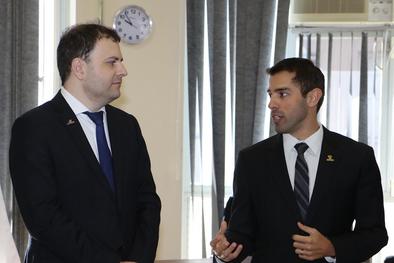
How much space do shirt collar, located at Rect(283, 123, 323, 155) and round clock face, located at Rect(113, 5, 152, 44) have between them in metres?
2.51

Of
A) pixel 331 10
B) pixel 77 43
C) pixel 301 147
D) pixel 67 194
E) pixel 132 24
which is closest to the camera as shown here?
pixel 67 194

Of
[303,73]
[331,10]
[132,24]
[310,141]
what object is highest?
[331,10]

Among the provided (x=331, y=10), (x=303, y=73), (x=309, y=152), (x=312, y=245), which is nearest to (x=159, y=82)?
(x=331, y=10)

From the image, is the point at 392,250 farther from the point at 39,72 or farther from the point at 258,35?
the point at 39,72

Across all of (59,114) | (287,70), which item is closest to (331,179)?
(287,70)

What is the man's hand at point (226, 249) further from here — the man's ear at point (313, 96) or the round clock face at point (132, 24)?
the round clock face at point (132, 24)

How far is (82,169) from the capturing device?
2.27 meters

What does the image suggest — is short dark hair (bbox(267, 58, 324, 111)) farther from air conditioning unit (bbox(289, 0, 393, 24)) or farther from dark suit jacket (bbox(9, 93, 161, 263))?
air conditioning unit (bbox(289, 0, 393, 24))

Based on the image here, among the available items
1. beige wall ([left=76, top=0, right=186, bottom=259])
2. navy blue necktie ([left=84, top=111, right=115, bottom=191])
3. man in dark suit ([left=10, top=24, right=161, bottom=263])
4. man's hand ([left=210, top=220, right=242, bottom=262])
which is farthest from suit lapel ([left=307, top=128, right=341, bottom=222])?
beige wall ([left=76, top=0, right=186, bottom=259])

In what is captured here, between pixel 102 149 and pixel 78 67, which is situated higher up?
pixel 78 67

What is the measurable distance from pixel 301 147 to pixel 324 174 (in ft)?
0.49

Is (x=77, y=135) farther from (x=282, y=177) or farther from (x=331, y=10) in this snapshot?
(x=331, y=10)

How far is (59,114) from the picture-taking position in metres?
2.33

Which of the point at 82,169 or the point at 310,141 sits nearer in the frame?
the point at 82,169
